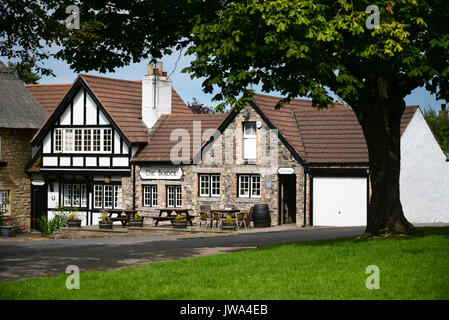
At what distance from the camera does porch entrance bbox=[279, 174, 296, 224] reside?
40.2 meters

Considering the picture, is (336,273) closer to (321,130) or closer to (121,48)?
(121,48)

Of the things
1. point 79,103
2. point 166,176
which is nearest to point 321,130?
point 166,176

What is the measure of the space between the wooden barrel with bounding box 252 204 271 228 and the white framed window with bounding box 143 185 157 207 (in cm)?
675

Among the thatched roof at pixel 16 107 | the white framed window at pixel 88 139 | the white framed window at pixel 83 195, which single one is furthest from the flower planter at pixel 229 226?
the thatched roof at pixel 16 107

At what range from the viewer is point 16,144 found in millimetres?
45125

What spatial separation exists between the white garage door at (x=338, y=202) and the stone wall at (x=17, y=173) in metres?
18.4

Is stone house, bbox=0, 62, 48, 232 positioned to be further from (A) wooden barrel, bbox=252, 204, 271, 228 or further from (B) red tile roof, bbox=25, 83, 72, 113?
(A) wooden barrel, bbox=252, 204, 271, 228

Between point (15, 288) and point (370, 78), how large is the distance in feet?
44.6

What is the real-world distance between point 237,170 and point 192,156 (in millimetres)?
2847

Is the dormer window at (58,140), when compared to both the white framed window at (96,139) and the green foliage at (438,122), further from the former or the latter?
the green foliage at (438,122)

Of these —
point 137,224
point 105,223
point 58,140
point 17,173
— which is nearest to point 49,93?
point 58,140

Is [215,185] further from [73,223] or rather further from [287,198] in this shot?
[73,223]

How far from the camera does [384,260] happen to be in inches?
672

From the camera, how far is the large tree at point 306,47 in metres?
19.0
